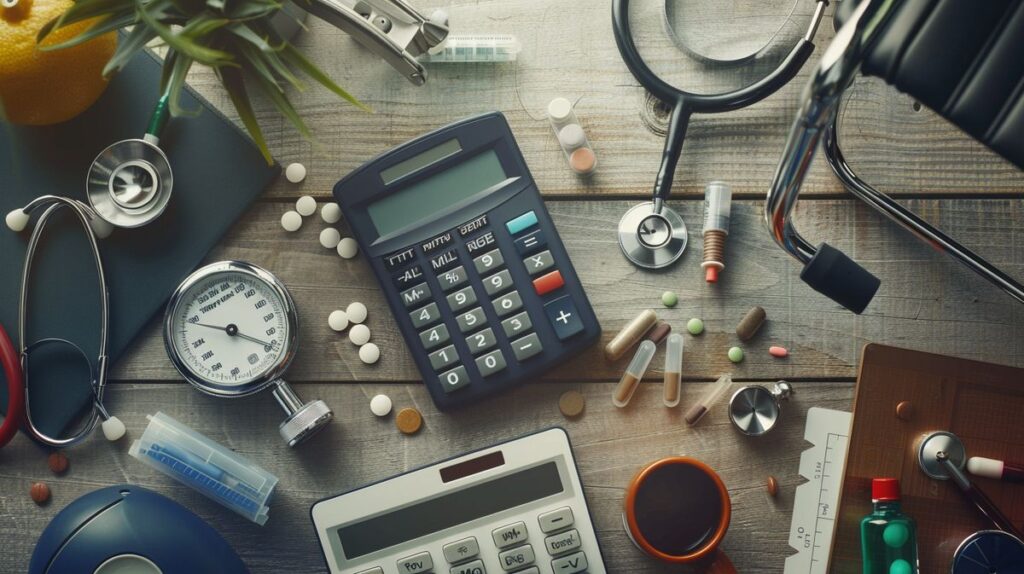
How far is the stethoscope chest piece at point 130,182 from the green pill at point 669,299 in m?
0.54

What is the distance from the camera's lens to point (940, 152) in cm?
89

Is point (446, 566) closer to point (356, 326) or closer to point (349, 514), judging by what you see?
point (349, 514)

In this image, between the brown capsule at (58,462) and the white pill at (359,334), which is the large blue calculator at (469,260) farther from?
the brown capsule at (58,462)

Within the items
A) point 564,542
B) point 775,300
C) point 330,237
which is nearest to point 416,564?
point 564,542

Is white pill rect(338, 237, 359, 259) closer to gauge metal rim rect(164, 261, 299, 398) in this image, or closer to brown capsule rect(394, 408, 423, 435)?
gauge metal rim rect(164, 261, 299, 398)

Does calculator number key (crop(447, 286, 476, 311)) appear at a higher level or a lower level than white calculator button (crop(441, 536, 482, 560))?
higher

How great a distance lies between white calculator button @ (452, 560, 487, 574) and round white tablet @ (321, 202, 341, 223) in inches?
15.2

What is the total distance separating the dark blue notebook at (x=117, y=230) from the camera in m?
0.89

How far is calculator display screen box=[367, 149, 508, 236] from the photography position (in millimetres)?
865

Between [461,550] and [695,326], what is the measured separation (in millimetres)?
336

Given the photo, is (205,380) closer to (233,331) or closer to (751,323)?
(233,331)

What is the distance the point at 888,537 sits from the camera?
0.82m

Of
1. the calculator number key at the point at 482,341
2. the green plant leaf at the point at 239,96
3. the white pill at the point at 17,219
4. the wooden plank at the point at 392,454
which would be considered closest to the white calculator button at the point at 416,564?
the wooden plank at the point at 392,454

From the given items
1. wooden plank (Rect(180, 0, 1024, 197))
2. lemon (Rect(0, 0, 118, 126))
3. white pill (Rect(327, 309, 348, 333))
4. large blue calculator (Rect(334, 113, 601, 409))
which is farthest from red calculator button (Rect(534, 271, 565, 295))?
lemon (Rect(0, 0, 118, 126))
